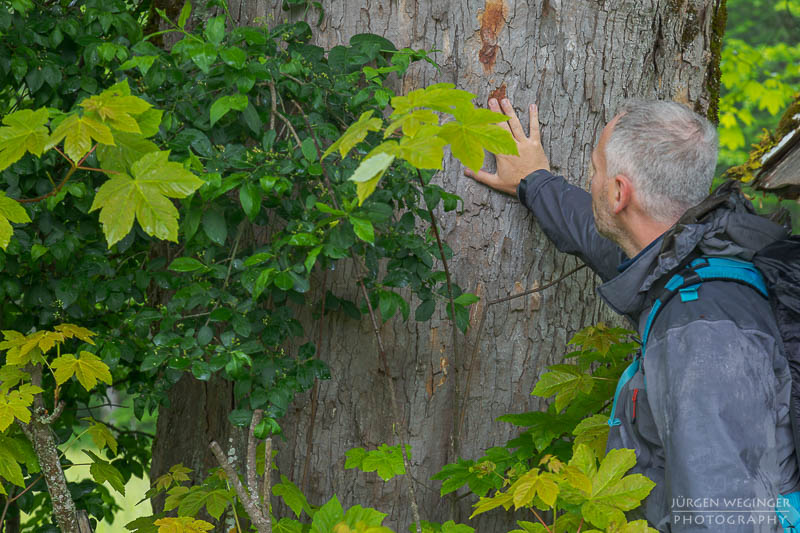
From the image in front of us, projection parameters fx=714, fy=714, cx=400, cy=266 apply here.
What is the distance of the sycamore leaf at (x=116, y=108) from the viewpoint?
158 centimetres

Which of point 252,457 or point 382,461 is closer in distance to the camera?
point 252,457

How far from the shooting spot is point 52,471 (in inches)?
85.0

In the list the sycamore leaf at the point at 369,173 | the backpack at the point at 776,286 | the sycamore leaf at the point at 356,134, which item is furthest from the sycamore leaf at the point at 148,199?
the backpack at the point at 776,286

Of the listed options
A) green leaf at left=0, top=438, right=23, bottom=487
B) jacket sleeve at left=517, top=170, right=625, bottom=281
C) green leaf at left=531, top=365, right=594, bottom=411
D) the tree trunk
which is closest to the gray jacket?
green leaf at left=531, top=365, right=594, bottom=411

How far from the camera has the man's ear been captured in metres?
2.05

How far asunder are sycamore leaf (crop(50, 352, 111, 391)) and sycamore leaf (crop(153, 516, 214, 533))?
0.44 metres

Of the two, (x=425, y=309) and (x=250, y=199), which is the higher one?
(x=250, y=199)

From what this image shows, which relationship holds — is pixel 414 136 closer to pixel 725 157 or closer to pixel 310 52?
pixel 310 52

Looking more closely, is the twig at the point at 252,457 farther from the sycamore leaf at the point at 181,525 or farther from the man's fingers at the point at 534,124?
the man's fingers at the point at 534,124

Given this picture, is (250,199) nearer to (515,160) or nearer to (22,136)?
(22,136)

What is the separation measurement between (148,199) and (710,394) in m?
1.35

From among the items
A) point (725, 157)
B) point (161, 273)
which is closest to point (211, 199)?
point (161, 273)

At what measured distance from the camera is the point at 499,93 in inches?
97.0

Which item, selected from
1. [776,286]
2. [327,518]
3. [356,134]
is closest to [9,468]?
[327,518]
